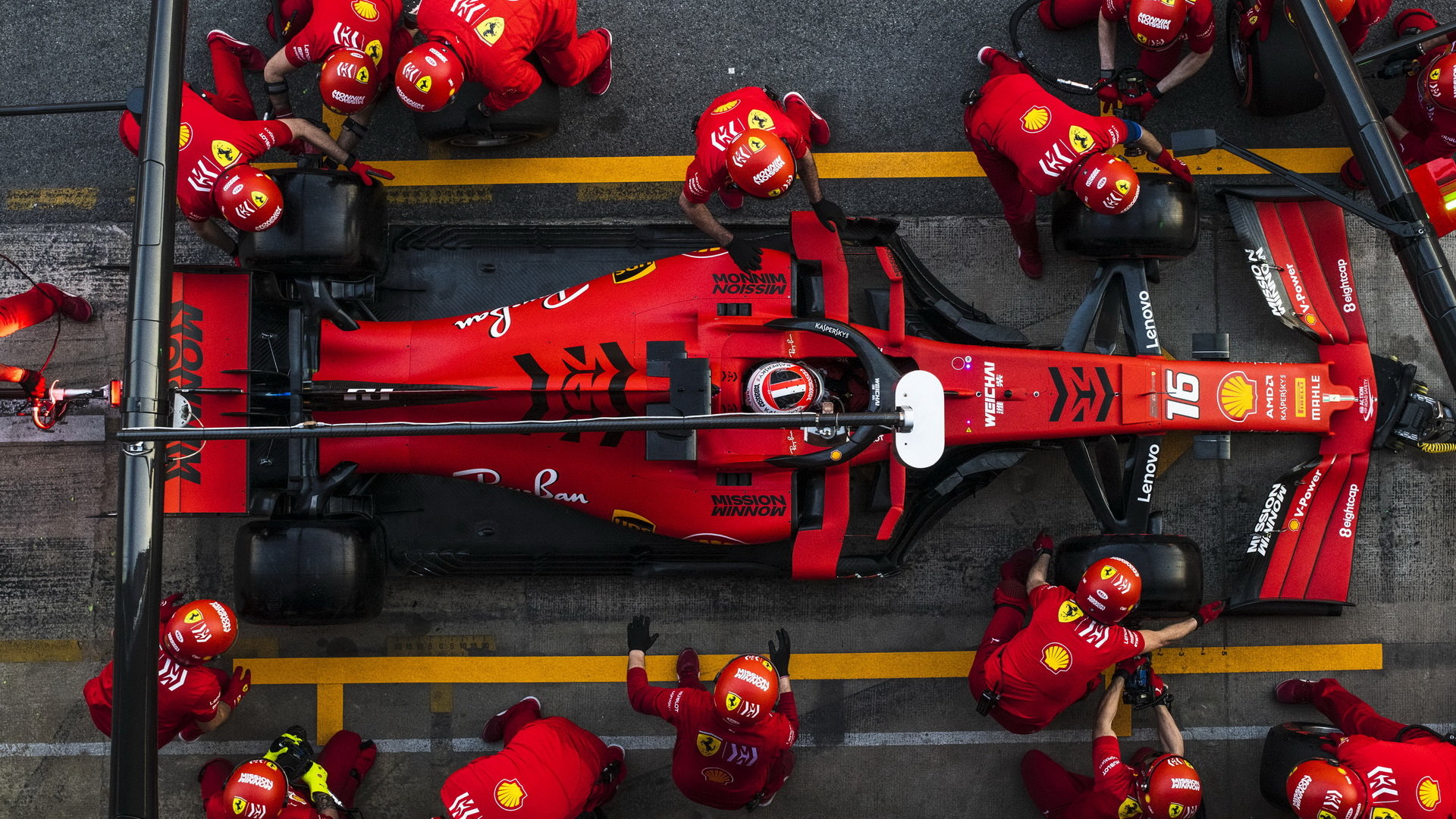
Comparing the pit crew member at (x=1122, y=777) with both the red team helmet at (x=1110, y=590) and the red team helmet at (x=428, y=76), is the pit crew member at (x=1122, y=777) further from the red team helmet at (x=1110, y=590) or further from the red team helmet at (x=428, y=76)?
the red team helmet at (x=428, y=76)

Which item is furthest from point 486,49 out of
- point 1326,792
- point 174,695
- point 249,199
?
point 1326,792

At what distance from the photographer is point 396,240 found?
613 centimetres

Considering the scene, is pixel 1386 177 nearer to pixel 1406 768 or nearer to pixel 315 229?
pixel 1406 768

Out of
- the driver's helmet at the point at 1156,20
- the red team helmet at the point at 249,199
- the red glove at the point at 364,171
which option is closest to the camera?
the red team helmet at the point at 249,199

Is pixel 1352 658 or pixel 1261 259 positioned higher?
pixel 1261 259

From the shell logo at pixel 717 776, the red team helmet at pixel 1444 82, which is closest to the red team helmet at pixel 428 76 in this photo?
the shell logo at pixel 717 776

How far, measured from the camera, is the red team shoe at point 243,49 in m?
6.15

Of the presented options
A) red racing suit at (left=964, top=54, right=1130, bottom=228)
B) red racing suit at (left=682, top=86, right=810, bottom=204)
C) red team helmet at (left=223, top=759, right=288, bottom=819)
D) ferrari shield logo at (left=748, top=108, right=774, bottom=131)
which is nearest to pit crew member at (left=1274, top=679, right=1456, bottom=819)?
red racing suit at (left=964, top=54, right=1130, bottom=228)

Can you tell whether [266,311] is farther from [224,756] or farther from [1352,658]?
[1352,658]

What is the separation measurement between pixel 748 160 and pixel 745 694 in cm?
294

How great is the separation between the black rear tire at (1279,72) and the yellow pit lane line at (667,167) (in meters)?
0.46

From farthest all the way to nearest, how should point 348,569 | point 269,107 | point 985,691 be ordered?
point 269,107
point 985,691
point 348,569

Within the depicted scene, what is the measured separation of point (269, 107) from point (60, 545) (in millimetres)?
3267

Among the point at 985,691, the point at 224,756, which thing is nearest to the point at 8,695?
the point at 224,756
